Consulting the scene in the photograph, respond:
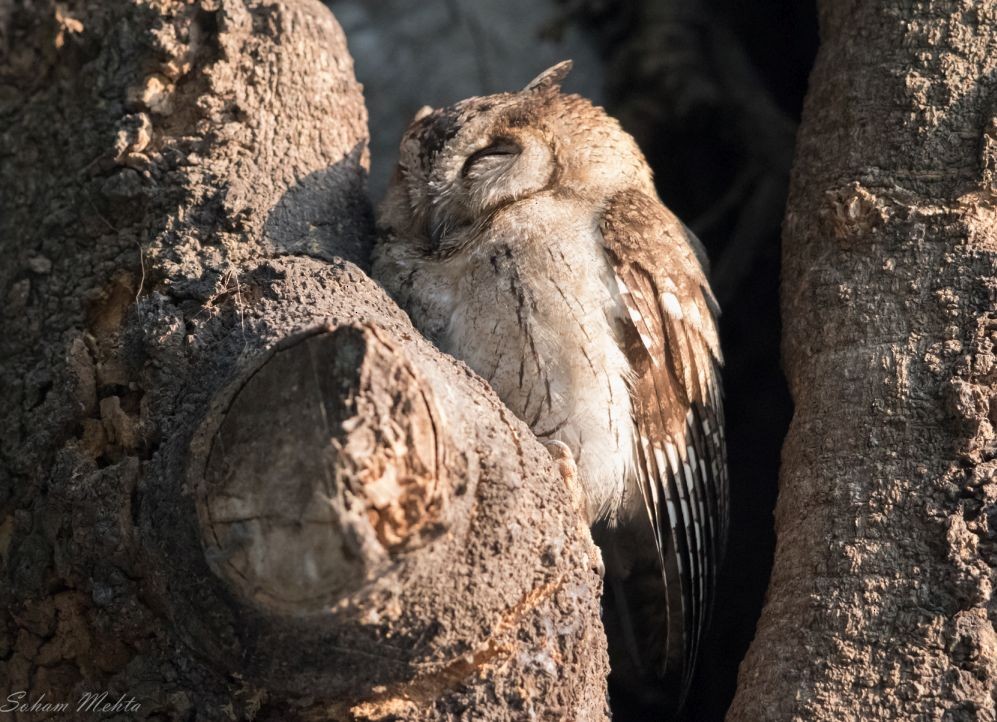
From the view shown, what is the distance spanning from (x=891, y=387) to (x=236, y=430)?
1.09 m

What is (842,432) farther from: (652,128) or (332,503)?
(652,128)

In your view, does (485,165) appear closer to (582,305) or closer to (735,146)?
(582,305)

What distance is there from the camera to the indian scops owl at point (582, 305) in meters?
1.98

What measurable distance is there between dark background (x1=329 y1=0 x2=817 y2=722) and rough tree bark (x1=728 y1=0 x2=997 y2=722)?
Result: 750mm

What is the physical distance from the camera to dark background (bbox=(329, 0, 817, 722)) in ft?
8.79

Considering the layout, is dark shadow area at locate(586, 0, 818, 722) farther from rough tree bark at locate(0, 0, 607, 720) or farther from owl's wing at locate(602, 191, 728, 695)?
rough tree bark at locate(0, 0, 607, 720)

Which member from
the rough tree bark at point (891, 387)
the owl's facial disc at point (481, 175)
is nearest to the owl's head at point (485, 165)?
the owl's facial disc at point (481, 175)

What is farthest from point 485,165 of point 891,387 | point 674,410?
point 891,387

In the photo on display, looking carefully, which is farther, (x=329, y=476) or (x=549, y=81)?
(x=549, y=81)

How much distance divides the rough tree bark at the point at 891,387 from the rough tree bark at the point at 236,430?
0.41m

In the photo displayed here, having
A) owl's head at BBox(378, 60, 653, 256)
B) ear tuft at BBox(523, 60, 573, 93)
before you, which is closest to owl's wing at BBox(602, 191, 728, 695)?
owl's head at BBox(378, 60, 653, 256)

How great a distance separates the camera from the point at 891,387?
5.81ft

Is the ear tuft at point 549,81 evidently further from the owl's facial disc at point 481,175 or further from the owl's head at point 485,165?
the owl's facial disc at point 481,175
